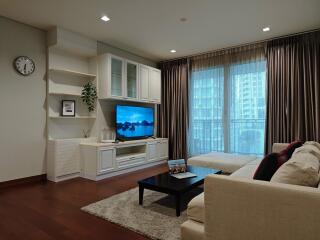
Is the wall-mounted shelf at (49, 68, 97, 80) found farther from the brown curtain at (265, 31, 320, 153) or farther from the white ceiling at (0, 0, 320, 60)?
the brown curtain at (265, 31, 320, 153)

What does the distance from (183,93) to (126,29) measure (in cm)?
229

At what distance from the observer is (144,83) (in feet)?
17.6

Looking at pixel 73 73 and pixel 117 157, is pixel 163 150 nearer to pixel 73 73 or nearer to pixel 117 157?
pixel 117 157

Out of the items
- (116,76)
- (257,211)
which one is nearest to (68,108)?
(116,76)

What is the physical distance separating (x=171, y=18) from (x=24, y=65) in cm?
252

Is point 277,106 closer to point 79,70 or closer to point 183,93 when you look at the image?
point 183,93

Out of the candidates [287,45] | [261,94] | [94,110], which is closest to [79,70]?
[94,110]

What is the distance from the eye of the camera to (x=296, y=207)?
4.03 feet

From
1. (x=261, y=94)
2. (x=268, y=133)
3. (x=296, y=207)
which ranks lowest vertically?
(x=296, y=207)

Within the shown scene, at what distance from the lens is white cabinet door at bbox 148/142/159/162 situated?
5198mm

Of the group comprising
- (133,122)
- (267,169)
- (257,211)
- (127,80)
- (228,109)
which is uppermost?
(127,80)

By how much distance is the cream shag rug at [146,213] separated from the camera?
84.9 inches

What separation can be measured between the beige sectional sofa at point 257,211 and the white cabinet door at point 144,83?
156 inches

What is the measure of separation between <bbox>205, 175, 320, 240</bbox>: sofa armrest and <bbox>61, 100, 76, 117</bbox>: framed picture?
11.3 feet
